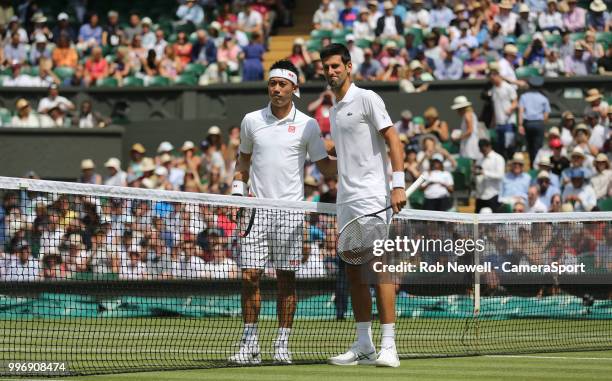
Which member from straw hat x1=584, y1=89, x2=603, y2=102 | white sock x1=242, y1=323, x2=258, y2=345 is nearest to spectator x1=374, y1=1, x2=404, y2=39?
straw hat x1=584, y1=89, x2=603, y2=102

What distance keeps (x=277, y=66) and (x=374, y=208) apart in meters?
1.56

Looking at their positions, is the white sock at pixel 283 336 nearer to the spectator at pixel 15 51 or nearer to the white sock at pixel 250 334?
the white sock at pixel 250 334

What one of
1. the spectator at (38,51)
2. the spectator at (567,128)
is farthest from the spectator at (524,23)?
the spectator at (38,51)

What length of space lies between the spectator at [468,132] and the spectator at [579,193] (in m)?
2.05

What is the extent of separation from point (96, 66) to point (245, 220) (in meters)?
15.9

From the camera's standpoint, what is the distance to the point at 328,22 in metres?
25.7

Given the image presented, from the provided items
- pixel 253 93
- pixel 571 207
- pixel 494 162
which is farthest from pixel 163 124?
pixel 571 207

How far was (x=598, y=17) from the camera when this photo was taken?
76.5 feet

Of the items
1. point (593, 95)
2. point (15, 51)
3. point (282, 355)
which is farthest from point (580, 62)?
point (282, 355)

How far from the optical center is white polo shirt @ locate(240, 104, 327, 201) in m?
10.3

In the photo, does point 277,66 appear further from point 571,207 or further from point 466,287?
point 571,207

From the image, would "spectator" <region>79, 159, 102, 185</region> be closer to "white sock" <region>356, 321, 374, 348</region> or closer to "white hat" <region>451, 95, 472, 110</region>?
"white hat" <region>451, 95, 472, 110</region>

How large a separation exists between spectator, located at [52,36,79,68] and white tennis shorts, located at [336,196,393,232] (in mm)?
17167

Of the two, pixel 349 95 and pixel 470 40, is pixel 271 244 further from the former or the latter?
pixel 470 40
